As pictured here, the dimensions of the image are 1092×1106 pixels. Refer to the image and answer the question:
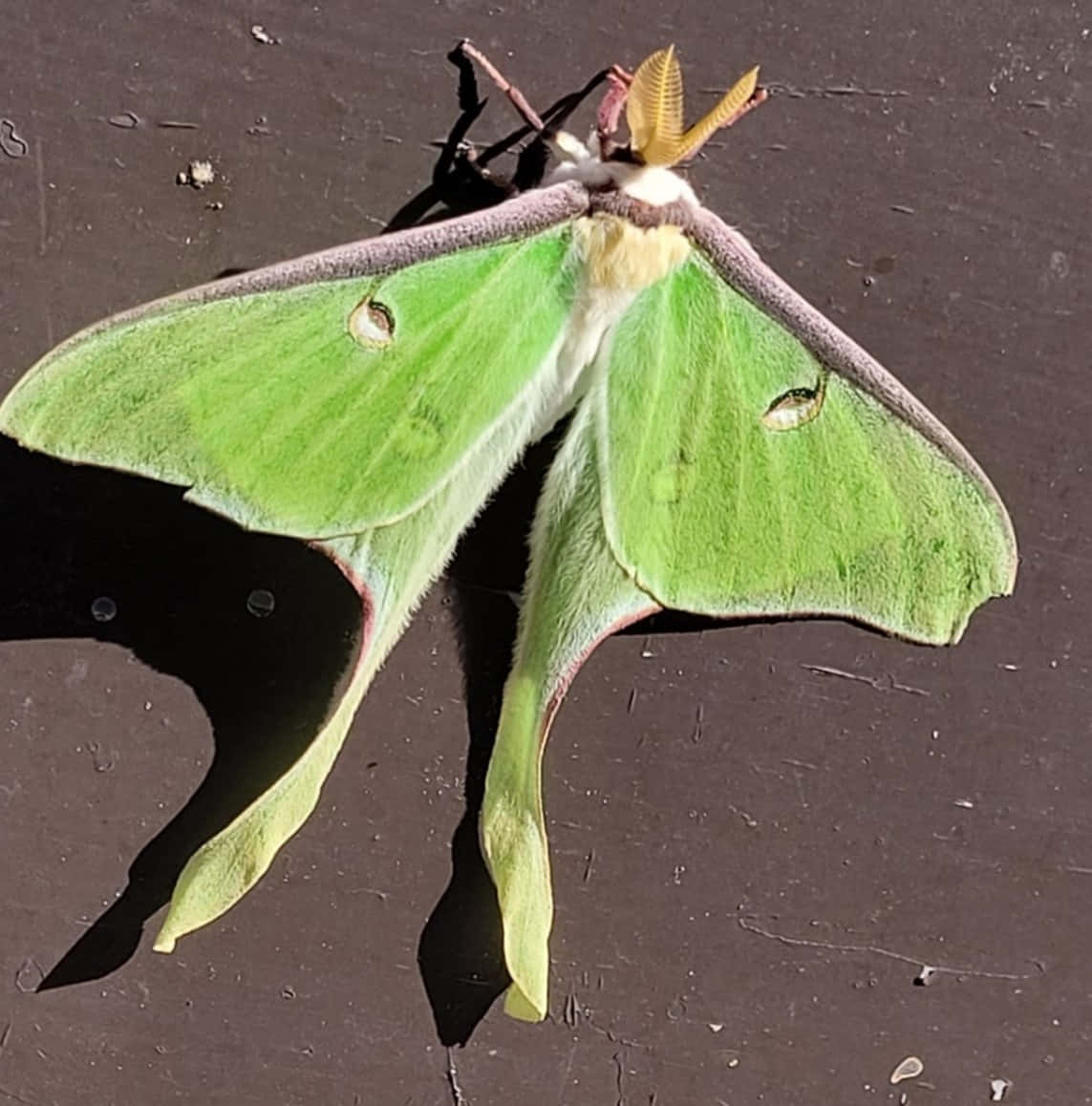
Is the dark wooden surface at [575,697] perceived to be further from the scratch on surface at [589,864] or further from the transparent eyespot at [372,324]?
the transparent eyespot at [372,324]

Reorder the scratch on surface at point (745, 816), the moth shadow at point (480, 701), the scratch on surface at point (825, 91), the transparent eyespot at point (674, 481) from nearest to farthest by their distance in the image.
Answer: the transparent eyespot at point (674, 481), the scratch on surface at point (825, 91), the moth shadow at point (480, 701), the scratch on surface at point (745, 816)

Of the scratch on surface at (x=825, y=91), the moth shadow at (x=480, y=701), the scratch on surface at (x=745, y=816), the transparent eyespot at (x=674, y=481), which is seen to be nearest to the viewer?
the transparent eyespot at (x=674, y=481)

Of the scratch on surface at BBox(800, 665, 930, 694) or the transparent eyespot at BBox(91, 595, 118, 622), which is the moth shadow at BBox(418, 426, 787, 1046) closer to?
the scratch on surface at BBox(800, 665, 930, 694)

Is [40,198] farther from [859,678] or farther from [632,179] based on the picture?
[859,678]

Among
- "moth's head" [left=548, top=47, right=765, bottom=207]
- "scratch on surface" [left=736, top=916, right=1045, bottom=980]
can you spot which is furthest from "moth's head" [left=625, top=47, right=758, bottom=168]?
"scratch on surface" [left=736, top=916, right=1045, bottom=980]

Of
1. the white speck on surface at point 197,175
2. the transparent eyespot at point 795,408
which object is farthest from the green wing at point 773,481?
the white speck on surface at point 197,175

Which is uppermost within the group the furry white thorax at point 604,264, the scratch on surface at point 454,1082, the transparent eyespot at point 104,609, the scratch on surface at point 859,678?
the furry white thorax at point 604,264

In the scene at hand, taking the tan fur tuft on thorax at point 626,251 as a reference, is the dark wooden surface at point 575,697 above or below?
below
